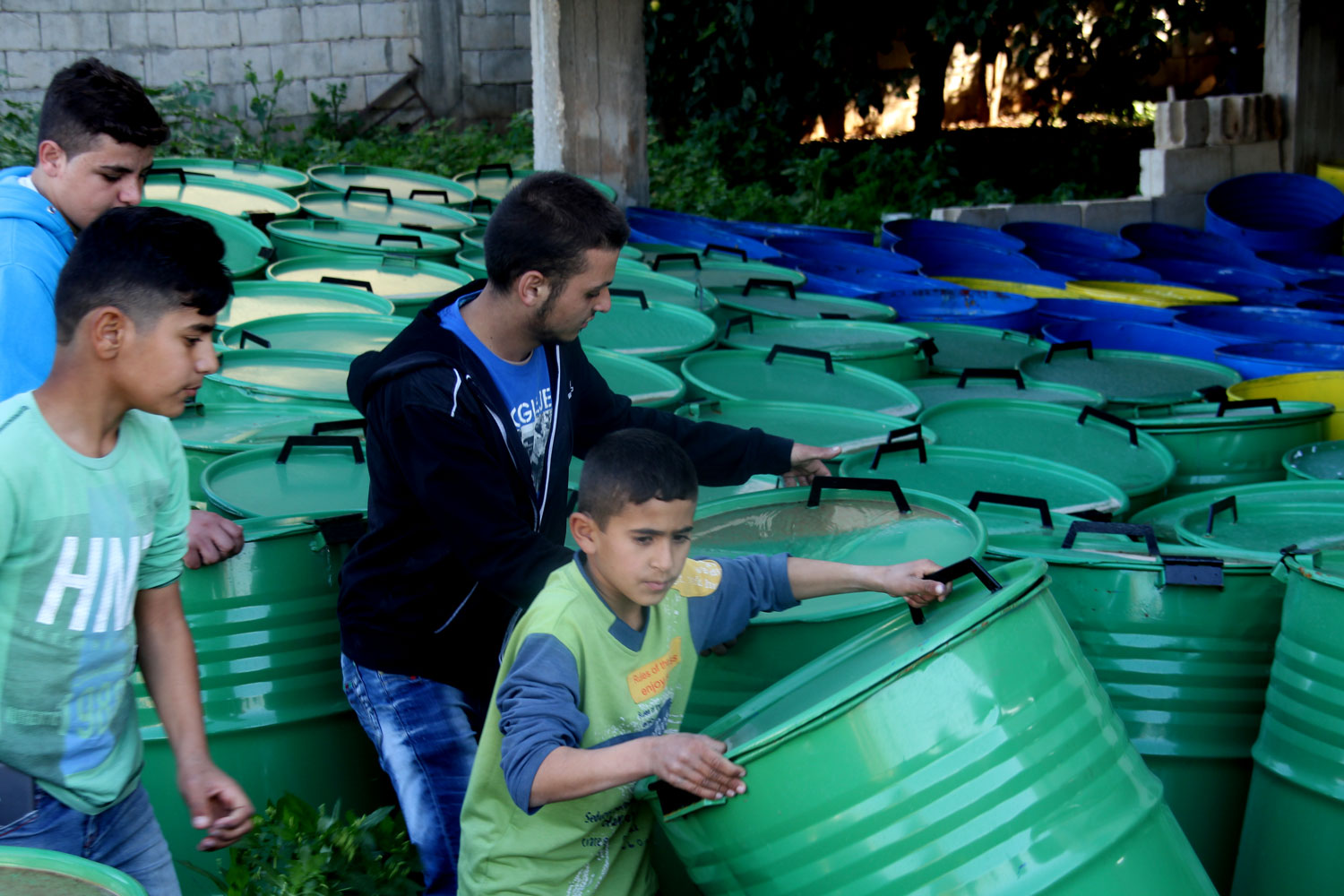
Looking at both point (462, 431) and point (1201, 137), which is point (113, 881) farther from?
point (1201, 137)

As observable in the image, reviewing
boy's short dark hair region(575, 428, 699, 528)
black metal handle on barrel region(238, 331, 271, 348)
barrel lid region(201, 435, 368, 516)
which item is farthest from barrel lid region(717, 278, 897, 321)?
boy's short dark hair region(575, 428, 699, 528)

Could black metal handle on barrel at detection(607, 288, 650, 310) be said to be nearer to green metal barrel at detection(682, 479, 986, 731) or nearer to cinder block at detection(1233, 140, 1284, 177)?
green metal barrel at detection(682, 479, 986, 731)

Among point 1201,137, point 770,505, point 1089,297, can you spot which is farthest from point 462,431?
point 1201,137

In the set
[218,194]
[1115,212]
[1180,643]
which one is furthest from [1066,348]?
[1115,212]

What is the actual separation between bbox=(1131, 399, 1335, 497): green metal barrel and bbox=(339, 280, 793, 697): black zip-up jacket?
173 centimetres

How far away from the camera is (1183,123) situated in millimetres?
8797

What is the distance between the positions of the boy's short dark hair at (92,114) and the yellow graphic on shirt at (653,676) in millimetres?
1246

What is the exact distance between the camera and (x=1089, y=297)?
5.58 m

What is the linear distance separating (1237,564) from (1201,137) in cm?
768

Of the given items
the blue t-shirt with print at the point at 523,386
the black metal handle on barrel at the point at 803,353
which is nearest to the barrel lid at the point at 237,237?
the black metal handle on barrel at the point at 803,353

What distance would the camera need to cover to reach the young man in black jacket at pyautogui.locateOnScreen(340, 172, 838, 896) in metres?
1.87

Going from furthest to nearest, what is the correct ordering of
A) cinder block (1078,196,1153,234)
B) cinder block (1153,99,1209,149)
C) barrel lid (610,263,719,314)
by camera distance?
cinder block (1153,99,1209,149)
cinder block (1078,196,1153,234)
barrel lid (610,263,719,314)

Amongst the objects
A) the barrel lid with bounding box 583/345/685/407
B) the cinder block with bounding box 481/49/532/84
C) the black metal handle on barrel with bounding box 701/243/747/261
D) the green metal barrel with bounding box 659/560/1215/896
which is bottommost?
the green metal barrel with bounding box 659/560/1215/896

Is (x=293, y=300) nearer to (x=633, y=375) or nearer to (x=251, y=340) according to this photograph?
(x=251, y=340)
